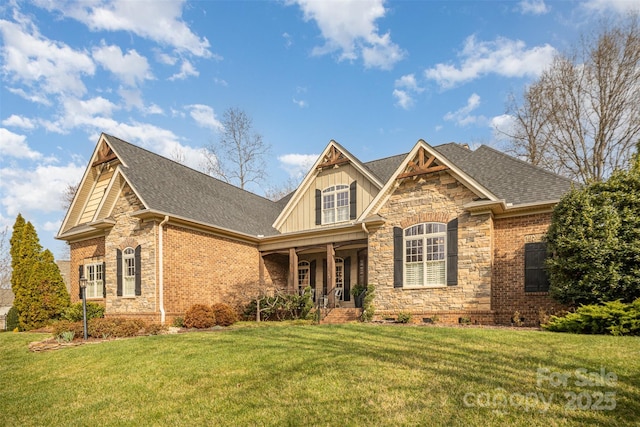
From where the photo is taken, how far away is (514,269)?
11984mm

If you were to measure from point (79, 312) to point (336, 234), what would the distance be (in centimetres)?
1041

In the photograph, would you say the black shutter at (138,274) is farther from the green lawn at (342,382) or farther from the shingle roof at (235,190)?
the green lawn at (342,382)

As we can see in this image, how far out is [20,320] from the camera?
15.5 m

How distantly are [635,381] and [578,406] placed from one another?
48.4 inches

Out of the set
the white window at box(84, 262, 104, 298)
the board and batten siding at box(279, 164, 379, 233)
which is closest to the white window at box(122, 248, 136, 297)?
the white window at box(84, 262, 104, 298)

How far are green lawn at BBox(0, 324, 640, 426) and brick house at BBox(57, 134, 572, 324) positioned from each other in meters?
3.94

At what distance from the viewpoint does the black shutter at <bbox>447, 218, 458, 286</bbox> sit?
470 inches

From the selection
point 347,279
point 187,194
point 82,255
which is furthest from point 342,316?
point 82,255

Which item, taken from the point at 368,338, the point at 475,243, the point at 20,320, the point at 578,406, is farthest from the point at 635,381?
the point at 20,320

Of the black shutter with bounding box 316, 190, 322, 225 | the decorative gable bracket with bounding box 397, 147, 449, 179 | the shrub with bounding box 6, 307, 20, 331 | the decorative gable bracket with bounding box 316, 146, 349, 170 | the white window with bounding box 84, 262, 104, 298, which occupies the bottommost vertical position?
the shrub with bounding box 6, 307, 20, 331

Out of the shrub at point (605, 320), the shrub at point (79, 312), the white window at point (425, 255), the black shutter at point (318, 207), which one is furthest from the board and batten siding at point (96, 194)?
the shrub at point (605, 320)

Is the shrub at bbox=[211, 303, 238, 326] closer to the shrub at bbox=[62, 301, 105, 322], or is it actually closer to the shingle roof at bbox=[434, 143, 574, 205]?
the shrub at bbox=[62, 301, 105, 322]

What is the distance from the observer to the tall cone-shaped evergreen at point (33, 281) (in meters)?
15.5

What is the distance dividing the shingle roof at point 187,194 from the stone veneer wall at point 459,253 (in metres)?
6.48
